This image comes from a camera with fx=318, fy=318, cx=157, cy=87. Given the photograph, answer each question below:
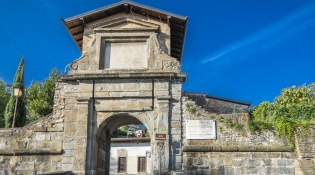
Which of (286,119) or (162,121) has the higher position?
(286,119)

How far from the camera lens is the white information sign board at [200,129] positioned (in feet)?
39.5

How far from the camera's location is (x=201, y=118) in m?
12.3

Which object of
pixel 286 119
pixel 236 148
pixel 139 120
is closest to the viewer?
pixel 236 148

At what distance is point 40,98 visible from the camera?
2377 cm

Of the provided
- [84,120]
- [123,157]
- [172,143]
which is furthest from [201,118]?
[123,157]

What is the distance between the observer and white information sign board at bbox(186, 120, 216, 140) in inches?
474

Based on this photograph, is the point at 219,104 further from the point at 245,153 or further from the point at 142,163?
the point at 245,153

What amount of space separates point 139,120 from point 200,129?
7.92ft

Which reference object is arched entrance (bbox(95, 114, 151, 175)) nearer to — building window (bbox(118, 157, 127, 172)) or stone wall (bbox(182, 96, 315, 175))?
stone wall (bbox(182, 96, 315, 175))

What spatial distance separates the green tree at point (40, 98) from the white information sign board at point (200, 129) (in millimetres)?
14402

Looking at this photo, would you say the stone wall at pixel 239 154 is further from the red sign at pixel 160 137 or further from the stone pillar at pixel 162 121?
the red sign at pixel 160 137

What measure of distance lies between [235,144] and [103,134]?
18.0 ft

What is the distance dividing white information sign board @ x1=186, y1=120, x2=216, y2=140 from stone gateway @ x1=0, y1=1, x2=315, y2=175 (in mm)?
38

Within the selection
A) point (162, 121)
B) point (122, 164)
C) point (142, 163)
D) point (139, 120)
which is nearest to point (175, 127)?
point (162, 121)
